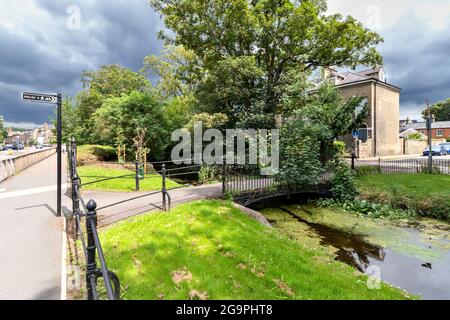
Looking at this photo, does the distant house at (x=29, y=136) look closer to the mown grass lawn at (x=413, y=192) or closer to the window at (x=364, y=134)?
the window at (x=364, y=134)

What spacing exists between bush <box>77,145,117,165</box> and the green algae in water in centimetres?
1245

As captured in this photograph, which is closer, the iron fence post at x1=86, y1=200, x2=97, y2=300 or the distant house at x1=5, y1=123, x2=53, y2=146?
the iron fence post at x1=86, y1=200, x2=97, y2=300

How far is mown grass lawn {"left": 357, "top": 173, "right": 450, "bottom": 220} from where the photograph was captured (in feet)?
32.3

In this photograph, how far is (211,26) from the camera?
15.2 metres

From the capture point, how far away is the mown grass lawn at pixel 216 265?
12.4 feet

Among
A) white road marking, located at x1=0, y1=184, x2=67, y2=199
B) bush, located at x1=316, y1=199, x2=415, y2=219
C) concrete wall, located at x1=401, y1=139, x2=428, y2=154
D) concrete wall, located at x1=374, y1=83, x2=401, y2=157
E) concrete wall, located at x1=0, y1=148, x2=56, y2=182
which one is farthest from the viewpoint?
concrete wall, located at x1=401, y1=139, x2=428, y2=154

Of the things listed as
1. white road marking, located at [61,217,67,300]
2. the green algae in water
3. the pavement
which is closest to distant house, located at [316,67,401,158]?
the green algae in water

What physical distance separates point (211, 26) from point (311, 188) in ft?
36.7

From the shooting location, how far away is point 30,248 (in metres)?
4.65

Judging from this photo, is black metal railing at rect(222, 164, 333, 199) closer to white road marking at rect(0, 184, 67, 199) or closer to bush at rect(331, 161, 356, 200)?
bush at rect(331, 161, 356, 200)

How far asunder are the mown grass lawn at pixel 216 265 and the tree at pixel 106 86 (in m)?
28.5

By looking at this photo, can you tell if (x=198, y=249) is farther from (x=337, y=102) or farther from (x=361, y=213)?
(x=337, y=102)

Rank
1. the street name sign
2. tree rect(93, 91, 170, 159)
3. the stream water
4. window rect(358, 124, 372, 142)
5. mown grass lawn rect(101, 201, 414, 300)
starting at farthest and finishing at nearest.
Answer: window rect(358, 124, 372, 142), tree rect(93, 91, 170, 159), the street name sign, the stream water, mown grass lawn rect(101, 201, 414, 300)

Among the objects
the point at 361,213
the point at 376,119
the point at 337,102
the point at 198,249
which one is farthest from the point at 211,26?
the point at 376,119
